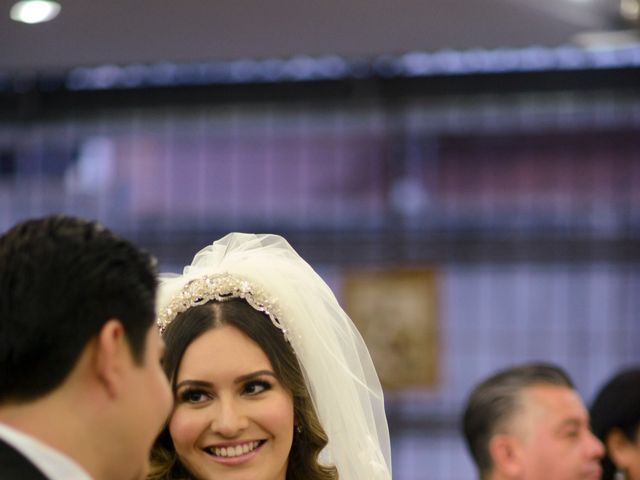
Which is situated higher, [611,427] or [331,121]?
[331,121]

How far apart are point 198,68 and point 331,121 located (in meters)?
0.76

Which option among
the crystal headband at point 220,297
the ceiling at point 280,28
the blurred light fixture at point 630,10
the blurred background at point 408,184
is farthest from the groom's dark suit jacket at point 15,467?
the blurred background at point 408,184

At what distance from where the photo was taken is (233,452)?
8.53 feet

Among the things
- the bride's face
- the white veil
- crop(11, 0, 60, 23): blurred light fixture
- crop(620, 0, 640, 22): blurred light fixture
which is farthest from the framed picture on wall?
the bride's face

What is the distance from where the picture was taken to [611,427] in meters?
4.15

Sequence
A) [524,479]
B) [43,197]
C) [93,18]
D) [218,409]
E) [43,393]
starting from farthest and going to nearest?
1. [43,197]
2. [93,18]
3. [524,479]
4. [218,409]
5. [43,393]

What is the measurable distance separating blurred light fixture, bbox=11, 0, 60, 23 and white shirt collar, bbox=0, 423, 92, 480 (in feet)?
10.8

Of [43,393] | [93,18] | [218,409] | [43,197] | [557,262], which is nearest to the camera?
[43,393]

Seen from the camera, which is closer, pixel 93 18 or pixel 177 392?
pixel 177 392

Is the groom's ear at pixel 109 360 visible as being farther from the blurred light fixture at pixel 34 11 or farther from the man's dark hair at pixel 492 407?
the blurred light fixture at pixel 34 11

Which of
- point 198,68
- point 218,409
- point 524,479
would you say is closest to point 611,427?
point 524,479

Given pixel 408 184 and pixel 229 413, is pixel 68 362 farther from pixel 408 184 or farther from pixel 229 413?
pixel 408 184

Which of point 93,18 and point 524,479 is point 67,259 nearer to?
point 524,479

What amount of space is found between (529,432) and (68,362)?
249cm
